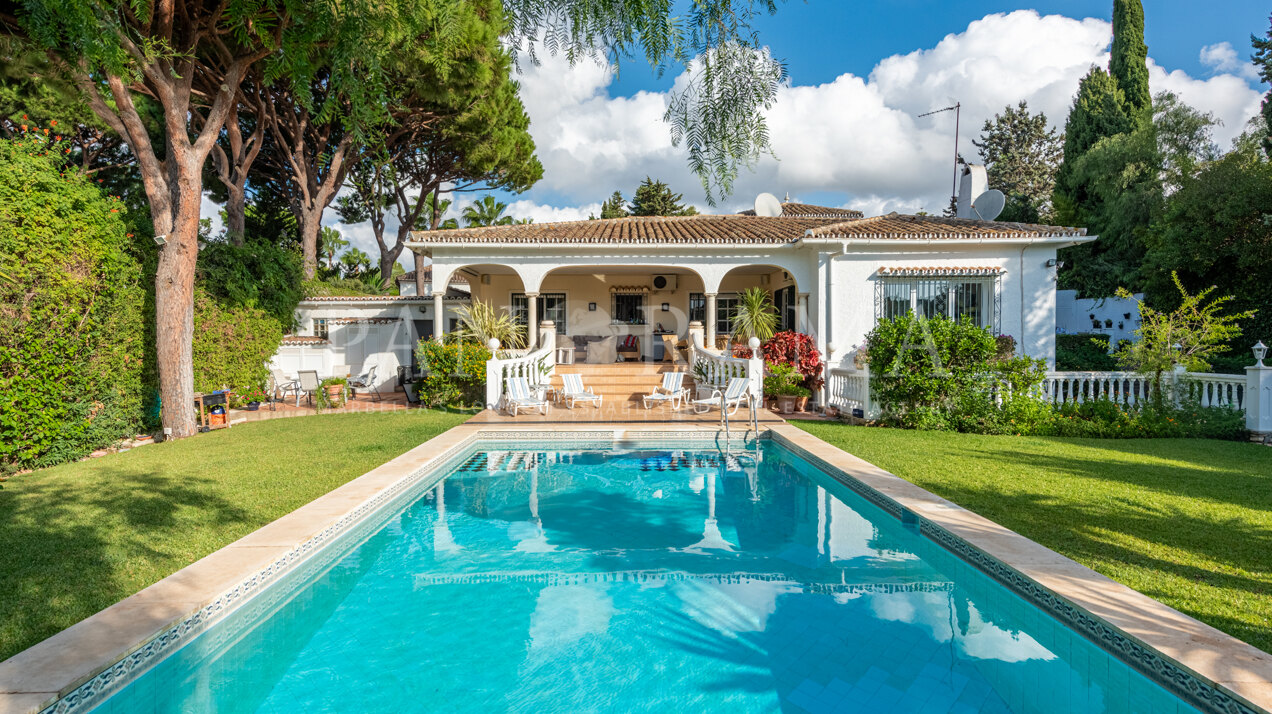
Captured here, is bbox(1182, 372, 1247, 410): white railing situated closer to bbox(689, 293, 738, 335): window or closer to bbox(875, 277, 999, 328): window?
bbox(875, 277, 999, 328): window

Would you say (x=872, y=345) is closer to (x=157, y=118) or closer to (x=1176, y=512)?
(x=1176, y=512)

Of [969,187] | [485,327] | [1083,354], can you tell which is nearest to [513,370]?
[485,327]

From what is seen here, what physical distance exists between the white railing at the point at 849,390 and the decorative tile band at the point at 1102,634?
6815 mm

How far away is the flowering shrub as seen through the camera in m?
14.2

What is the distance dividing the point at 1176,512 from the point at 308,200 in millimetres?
23725

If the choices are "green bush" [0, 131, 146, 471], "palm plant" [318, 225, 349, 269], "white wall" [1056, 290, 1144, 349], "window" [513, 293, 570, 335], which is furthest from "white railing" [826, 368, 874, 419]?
"palm plant" [318, 225, 349, 269]

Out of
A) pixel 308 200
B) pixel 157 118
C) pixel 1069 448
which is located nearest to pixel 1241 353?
pixel 1069 448

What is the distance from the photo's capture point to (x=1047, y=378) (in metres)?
11.7

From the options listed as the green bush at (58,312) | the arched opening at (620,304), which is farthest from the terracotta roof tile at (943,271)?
the green bush at (58,312)

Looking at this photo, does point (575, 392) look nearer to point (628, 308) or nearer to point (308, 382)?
point (628, 308)

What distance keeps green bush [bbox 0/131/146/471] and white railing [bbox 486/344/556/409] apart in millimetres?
6439

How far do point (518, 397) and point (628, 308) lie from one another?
26.3ft

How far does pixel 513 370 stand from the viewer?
13.3 metres

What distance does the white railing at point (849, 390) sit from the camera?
12056mm
